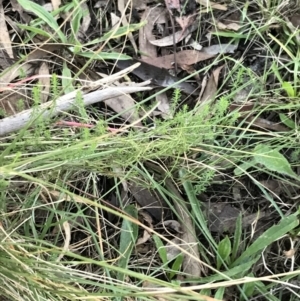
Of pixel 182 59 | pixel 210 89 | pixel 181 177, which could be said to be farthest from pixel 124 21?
Result: pixel 181 177

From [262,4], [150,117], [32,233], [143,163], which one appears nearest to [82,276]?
[32,233]

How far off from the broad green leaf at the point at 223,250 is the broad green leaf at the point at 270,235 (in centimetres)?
3

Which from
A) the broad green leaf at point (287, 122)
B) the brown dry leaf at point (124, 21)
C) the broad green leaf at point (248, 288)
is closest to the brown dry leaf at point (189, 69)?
the brown dry leaf at point (124, 21)

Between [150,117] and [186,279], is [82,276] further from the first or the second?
[150,117]

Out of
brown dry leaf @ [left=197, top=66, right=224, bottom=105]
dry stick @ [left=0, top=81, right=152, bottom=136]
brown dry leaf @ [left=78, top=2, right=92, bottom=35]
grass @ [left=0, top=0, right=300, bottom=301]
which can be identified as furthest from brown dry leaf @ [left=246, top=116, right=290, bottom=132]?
brown dry leaf @ [left=78, top=2, right=92, bottom=35]

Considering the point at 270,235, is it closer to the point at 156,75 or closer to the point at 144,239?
the point at 144,239

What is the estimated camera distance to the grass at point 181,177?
1.22 m

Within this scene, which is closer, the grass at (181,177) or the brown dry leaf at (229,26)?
the grass at (181,177)

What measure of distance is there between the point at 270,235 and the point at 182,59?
48 cm

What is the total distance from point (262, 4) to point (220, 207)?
1.70ft

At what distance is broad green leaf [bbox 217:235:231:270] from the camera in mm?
1315

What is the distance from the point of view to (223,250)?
4.32 feet

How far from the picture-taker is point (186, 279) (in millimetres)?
1328

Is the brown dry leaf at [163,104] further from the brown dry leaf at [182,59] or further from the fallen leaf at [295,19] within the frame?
the fallen leaf at [295,19]
